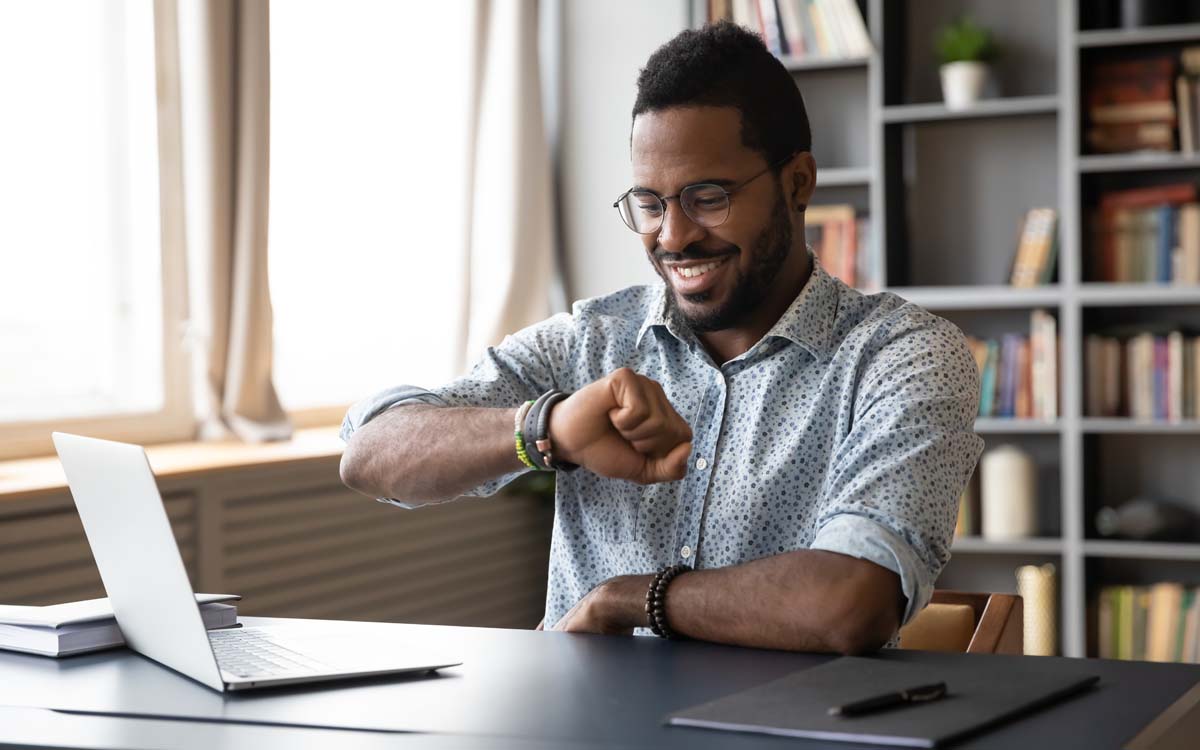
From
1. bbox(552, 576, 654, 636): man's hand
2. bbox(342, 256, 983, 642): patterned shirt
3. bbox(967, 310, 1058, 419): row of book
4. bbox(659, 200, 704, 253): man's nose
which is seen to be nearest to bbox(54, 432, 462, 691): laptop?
bbox(552, 576, 654, 636): man's hand

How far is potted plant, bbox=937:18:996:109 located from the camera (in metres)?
3.80

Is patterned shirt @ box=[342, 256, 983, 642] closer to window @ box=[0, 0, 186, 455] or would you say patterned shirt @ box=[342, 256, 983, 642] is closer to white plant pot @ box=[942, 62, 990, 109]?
window @ box=[0, 0, 186, 455]

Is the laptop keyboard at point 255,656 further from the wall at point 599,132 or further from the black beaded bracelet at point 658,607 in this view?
the wall at point 599,132

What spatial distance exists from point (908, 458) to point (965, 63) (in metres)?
2.52

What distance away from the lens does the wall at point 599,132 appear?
4.35 m

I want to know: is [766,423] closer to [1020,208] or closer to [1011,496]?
[1011,496]

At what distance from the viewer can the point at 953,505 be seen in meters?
1.58

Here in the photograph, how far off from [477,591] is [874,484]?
2337mm

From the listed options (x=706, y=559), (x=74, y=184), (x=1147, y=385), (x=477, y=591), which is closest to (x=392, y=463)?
(x=706, y=559)

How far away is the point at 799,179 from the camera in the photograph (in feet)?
6.30

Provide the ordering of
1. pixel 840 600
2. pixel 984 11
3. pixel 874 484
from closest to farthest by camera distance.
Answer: pixel 840 600 → pixel 874 484 → pixel 984 11

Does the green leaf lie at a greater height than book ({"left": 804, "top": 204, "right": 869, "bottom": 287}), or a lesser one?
greater

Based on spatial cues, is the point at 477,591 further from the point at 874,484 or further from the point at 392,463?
the point at 874,484

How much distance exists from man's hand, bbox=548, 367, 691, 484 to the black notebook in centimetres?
30
